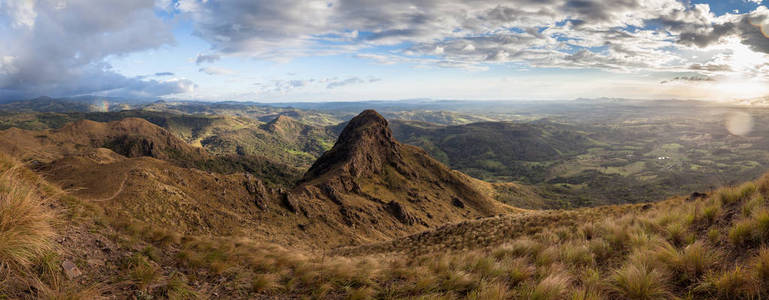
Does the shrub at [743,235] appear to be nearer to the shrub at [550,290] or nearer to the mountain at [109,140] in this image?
the shrub at [550,290]

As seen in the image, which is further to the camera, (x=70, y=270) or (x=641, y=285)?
(x=70, y=270)

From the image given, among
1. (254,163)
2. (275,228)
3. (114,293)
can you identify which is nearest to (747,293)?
(114,293)

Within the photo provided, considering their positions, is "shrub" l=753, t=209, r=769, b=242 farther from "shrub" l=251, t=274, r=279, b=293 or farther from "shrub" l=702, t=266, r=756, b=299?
"shrub" l=251, t=274, r=279, b=293

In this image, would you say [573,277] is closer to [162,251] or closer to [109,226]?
[162,251]

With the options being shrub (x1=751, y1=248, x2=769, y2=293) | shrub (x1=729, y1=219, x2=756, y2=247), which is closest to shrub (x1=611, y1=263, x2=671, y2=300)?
shrub (x1=751, y1=248, x2=769, y2=293)

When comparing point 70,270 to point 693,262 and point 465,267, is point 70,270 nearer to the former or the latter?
point 465,267

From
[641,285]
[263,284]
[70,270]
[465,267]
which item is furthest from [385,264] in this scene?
[70,270]

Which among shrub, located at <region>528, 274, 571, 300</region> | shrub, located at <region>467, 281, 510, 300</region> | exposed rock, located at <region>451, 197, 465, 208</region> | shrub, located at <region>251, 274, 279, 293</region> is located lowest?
exposed rock, located at <region>451, 197, 465, 208</region>

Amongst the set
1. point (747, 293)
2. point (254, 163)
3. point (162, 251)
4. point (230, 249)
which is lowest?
point (254, 163)
